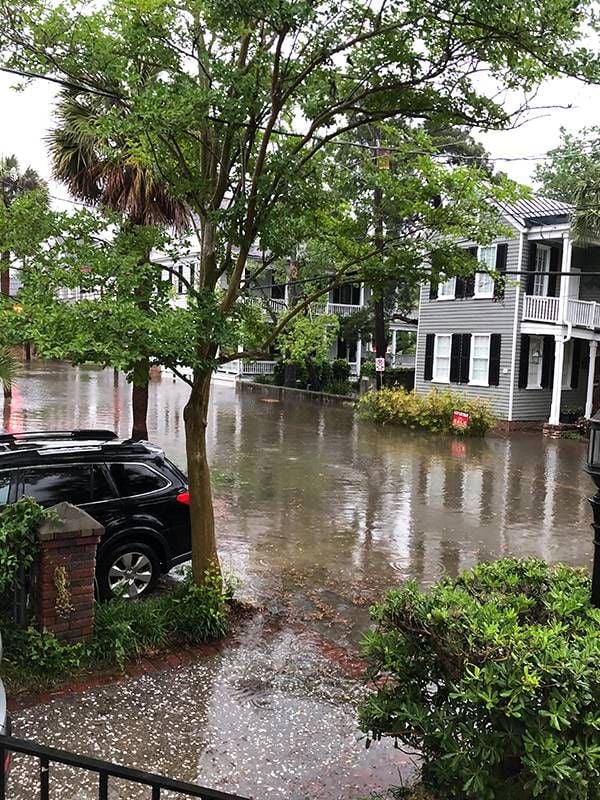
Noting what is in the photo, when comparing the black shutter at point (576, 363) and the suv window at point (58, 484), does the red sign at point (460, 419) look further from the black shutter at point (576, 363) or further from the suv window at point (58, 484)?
the suv window at point (58, 484)

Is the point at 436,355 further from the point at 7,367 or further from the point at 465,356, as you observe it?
the point at 7,367

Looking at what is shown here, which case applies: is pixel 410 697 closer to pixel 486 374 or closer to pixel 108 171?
pixel 108 171

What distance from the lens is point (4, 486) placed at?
21.2ft

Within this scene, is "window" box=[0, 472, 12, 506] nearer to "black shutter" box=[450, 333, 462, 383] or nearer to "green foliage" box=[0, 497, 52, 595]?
"green foliage" box=[0, 497, 52, 595]

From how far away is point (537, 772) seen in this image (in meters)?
2.79

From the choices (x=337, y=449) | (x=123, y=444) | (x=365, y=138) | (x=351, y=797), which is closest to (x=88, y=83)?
(x=123, y=444)

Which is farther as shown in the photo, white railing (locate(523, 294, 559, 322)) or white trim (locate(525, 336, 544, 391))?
white trim (locate(525, 336, 544, 391))

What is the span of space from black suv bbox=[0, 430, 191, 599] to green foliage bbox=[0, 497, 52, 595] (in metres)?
1.10

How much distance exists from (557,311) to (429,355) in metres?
5.55

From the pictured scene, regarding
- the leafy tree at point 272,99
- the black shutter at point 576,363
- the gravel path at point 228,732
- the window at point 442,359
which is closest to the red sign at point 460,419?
the window at point 442,359

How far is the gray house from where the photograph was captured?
2334cm

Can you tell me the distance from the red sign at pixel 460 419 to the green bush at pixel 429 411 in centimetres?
12

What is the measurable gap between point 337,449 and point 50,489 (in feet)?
40.3

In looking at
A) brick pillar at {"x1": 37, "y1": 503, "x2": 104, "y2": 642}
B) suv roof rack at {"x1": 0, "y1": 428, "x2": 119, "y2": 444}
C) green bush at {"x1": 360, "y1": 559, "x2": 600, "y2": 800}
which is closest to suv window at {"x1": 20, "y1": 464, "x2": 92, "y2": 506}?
suv roof rack at {"x1": 0, "y1": 428, "x2": 119, "y2": 444}
